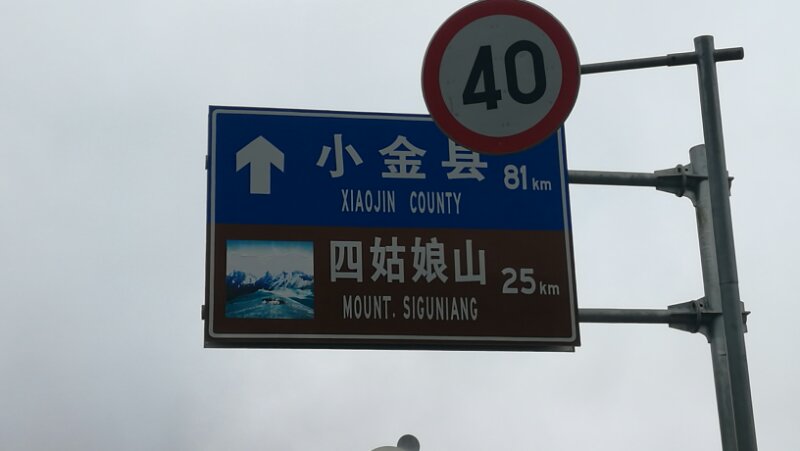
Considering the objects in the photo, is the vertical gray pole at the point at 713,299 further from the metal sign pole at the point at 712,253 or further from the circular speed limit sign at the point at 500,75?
the circular speed limit sign at the point at 500,75

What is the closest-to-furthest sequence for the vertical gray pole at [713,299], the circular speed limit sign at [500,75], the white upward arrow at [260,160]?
the circular speed limit sign at [500,75], the vertical gray pole at [713,299], the white upward arrow at [260,160]

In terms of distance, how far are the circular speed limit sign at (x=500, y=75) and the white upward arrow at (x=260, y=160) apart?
7.50 feet

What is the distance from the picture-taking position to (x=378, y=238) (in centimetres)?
938

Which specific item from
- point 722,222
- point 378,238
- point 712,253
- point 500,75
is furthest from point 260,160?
point 722,222

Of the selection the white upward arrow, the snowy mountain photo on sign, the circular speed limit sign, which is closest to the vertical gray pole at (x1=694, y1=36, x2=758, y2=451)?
the circular speed limit sign

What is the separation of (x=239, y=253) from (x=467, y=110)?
259cm

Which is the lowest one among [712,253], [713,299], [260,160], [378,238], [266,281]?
[713,299]

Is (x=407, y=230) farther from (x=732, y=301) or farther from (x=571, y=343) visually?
(x=732, y=301)

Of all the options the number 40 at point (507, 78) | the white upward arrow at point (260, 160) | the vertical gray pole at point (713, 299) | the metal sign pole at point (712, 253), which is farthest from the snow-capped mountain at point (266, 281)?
the vertical gray pole at point (713, 299)

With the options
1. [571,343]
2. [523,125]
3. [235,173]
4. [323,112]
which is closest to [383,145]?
[323,112]

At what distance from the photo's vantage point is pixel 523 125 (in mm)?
7195

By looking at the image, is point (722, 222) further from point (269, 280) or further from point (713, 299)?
point (269, 280)

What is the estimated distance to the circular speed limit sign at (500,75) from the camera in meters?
7.22

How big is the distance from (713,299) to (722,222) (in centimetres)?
147
